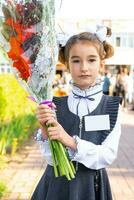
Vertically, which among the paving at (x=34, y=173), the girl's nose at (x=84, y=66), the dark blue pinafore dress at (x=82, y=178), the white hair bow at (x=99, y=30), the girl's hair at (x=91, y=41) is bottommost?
the paving at (x=34, y=173)

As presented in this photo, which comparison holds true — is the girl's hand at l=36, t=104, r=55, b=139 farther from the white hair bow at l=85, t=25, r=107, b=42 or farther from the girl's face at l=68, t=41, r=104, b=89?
the white hair bow at l=85, t=25, r=107, b=42

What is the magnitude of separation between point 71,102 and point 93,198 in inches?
20.1

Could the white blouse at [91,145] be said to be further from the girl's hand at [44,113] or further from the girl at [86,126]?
the girl's hand at [44,113]

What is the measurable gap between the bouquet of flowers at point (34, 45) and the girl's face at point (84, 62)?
0.17 meters

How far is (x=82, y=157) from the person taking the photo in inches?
103

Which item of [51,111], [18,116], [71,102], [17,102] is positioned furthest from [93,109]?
[17,102]

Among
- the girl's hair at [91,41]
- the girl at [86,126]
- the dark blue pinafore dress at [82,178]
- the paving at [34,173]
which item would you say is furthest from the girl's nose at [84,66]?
the paving at [34,173]

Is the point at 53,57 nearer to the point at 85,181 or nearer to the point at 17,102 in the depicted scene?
the point at 85,181

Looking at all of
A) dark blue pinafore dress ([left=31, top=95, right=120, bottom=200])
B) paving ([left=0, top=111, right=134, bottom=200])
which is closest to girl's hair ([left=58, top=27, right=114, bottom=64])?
dark blue pinafore dress ([left=31, top=95, right=120, bottom=200])

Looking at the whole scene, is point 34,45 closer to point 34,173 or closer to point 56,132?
point 56,132

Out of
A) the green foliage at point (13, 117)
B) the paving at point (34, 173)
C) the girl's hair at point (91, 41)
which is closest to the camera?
the girl's hair at point (91, 41)

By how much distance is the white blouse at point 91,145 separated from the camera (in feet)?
8.57

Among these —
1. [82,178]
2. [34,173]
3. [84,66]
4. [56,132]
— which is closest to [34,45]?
[84,66]

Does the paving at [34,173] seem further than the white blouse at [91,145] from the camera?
Yes
